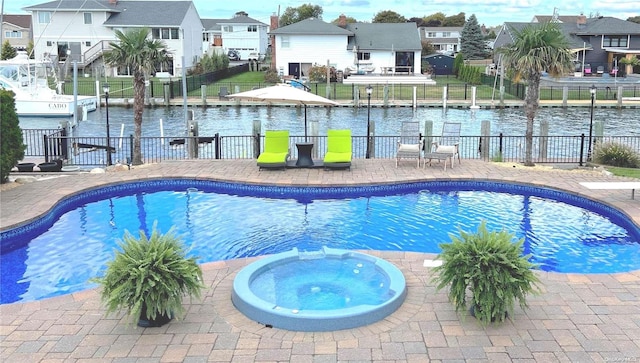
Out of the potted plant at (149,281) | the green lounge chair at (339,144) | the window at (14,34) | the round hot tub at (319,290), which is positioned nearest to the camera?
the potted plant at (149,281)

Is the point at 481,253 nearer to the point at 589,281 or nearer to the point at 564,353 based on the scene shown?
the point at 564,353

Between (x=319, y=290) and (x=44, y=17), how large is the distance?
51841 mm

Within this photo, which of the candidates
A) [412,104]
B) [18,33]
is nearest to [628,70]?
[412,104]

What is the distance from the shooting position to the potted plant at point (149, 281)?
6.62 m

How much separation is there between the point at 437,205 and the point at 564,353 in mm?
7777

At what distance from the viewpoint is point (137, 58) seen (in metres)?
16.7

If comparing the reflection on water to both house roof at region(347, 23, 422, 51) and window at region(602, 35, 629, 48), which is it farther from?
window at region(602, 35, 629, 48)

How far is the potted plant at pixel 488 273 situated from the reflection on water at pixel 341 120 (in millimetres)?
19029

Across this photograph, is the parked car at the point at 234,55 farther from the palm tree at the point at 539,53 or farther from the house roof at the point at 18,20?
the palm tree at the point at 539,53

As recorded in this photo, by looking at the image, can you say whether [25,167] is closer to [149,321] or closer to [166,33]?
[149,321]

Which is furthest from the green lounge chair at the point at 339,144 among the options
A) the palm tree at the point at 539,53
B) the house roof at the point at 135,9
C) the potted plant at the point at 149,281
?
the house roof at the point at 135,9

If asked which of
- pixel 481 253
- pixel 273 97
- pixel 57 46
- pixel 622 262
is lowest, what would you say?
pixel 622 262

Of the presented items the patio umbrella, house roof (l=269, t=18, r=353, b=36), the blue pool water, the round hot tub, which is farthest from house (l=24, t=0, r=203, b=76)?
the round hot tub

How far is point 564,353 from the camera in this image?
6.39m
